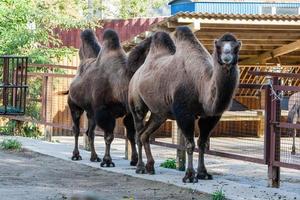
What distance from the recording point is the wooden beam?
18.9m

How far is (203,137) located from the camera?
11.8 meters

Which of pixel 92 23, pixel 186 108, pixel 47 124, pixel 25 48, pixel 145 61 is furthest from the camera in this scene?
pixel 92 23

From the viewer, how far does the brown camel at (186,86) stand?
10117mm

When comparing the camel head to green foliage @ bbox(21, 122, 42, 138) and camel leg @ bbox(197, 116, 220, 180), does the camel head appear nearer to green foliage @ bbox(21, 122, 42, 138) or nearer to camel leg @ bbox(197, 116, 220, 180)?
camel leg @ bbox(197, 116, 220, 180)

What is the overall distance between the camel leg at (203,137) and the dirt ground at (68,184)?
662 mm

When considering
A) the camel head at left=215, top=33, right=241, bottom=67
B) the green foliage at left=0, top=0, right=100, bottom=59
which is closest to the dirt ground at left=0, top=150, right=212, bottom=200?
the camel head at left=215, top=33, right=241, bottom=67

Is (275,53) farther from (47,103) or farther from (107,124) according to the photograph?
(107,124)

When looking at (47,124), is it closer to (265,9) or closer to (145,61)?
(145,61)

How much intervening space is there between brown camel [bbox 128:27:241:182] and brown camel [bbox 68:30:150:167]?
59 centimetres

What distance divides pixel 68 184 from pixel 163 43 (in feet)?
8.49

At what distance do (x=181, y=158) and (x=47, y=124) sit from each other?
252 inches

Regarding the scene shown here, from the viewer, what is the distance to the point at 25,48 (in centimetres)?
2248

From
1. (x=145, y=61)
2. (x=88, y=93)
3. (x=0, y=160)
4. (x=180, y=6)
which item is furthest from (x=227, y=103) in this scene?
(x=180, y=6)

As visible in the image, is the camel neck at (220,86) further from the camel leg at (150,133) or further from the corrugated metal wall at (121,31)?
the corrugated metal wall at (121,31)
